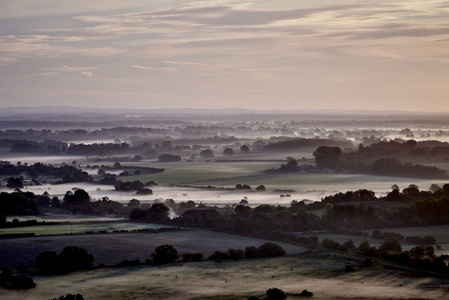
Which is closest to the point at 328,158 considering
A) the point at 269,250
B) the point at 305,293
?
the point at 269,250

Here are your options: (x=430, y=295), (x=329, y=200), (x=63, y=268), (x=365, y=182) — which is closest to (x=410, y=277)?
(x=430, y=295)

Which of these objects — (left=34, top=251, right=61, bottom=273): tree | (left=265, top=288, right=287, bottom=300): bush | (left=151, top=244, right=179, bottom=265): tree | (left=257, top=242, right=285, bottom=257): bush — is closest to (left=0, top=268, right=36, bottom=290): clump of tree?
(left=34, top=251, right=61, bottom=273): tree

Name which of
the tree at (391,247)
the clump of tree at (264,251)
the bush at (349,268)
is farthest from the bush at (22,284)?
the tree at (391,247)

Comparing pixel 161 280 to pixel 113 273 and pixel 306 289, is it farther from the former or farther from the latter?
pixel 306 289

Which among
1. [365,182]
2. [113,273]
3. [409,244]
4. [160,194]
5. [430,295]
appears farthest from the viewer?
[365,182]

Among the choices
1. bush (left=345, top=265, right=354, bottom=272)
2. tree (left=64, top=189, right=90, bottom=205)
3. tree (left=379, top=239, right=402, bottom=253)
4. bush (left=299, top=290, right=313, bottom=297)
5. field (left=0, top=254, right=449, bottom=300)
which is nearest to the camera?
bush (left=299, top=290, right=313, bottom=297)

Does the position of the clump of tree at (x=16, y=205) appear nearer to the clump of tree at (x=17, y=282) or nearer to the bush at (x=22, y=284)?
the clump of tree at (x=17, y=282)

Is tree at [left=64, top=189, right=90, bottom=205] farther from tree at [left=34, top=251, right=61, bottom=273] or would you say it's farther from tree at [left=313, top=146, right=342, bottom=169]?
tree at [left=313, top=146, right=342, bottom=169]
